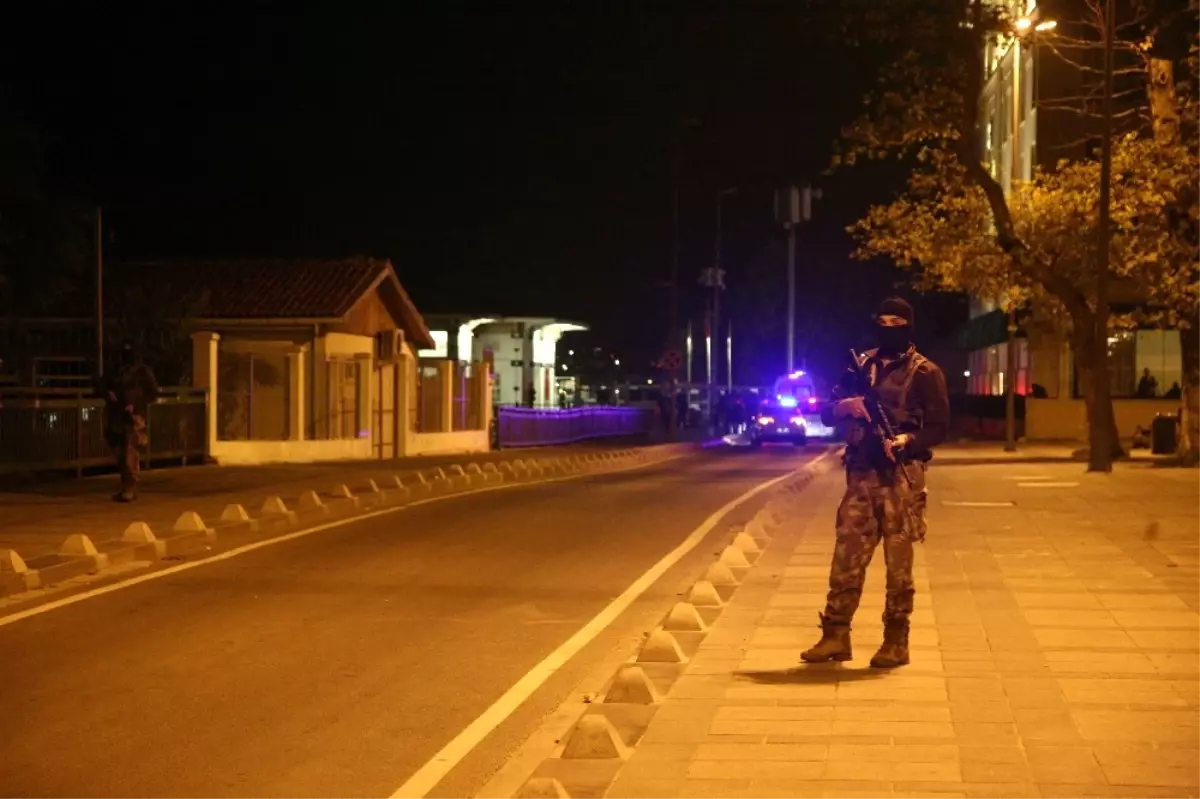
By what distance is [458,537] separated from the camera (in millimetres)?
16672

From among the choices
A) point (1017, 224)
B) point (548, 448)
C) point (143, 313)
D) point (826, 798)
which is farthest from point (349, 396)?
point (826, 798)

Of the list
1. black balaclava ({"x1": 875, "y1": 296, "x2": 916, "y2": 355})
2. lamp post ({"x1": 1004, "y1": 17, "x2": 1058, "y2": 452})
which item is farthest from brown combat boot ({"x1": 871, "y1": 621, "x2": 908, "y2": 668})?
lamp post ({"x1": 1004, "y1": 17, "x2": 1058, "y2": 452})

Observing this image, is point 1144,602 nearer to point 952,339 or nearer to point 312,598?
point 312,598

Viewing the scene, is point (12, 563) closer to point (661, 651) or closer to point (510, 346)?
point (661, 651)

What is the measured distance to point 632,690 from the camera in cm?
796

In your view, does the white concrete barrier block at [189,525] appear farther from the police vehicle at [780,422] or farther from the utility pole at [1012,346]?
the police vehicle at [780,422]

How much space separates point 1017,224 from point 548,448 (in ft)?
53.6

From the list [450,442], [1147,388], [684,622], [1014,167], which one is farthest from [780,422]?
[684,622]

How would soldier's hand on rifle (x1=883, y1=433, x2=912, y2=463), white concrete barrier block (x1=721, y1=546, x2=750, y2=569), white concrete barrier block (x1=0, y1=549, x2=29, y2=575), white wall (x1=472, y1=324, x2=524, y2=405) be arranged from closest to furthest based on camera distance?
1. soldier's hand on rifle (x1=883, y1=433, x2=912, y2=463)
2. white concrete barrier block (x1=0, y1=549, x2=29, y2=575)
3. white concrete barrier block (x1=721, y1=546, x2=750, y2=569)
4. white wall (x1=472, y1=324, x2=524, y2=405)

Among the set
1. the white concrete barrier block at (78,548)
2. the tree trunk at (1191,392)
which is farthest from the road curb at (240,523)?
the tree trunk at (1191,392)

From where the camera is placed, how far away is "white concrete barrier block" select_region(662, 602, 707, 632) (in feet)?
33.5

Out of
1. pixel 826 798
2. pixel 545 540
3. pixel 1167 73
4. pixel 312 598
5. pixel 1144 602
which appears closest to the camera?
pixel 826 798

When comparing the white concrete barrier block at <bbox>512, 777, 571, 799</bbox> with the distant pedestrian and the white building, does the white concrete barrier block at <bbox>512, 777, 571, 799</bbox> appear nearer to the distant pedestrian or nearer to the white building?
the distant pedestrian

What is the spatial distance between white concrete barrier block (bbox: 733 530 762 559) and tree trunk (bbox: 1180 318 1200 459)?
17.3 metres
